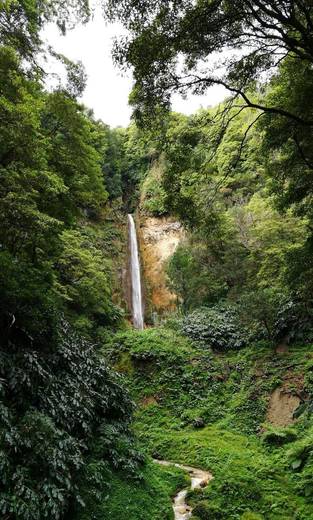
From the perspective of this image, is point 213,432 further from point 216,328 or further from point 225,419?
point 216,328

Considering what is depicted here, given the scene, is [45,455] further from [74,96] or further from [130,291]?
[130,291]

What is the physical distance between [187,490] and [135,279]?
19.4 meters

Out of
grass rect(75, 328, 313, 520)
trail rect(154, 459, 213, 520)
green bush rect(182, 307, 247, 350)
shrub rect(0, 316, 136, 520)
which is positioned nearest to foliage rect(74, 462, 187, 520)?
grass rect(75, 328, 313, 520)

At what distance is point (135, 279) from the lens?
25281 millimetres

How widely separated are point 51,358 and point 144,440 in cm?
523

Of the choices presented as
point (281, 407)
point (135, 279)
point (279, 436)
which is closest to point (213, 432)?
point (281, 407)

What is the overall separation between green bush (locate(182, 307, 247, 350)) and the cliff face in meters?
6.17

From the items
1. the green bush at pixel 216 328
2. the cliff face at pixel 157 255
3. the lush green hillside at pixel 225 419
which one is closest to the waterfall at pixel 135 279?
the cliff face at pixel 157 255

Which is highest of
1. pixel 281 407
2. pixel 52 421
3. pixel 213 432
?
pixel 52 421

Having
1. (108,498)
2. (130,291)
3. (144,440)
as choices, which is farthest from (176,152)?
(130,291)

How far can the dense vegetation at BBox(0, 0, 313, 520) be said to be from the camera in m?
4.71

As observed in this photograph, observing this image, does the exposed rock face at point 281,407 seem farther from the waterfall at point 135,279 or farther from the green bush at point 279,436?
the waterfall at point 135,279

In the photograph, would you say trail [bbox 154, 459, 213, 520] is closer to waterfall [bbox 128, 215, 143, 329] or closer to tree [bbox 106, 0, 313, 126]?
tree [bbox 106, 0, 313, 126]

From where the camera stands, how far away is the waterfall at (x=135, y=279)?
22.7 meters
